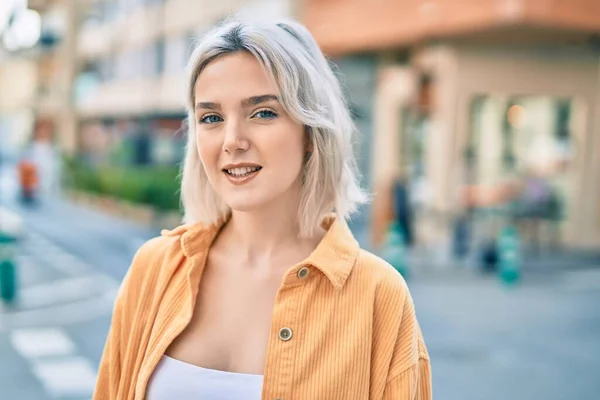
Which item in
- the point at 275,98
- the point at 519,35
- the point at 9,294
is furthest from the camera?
the point at 519,35

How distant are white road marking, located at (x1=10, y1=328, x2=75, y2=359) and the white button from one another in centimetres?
621

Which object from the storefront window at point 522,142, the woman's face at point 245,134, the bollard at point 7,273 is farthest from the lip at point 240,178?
the storefront window at point 522,142

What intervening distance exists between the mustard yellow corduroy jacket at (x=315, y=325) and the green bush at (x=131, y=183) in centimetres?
1295

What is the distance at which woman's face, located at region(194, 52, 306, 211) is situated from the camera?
1.83 m

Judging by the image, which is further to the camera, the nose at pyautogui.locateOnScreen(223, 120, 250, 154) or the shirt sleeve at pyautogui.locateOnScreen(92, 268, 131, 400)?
the shirt sleeve at pyautogui.locateOnScreen(92, 268, 131, 400)

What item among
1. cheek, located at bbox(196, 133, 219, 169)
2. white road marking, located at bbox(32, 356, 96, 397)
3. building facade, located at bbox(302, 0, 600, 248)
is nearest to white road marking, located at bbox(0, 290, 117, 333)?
white road marking, located at bbox(32, 356, 96, 397)

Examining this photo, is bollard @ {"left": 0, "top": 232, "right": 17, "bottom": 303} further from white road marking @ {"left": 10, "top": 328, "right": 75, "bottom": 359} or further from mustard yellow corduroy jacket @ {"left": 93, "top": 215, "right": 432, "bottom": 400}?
mustard yellow corduroy jacket @ {"left": 93, "top": 215, "right": 432, "bottom": 400}

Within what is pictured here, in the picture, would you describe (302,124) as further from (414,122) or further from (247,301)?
(414,122)

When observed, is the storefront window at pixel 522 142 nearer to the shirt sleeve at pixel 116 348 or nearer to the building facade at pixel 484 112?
the building facade at pixel 484 112

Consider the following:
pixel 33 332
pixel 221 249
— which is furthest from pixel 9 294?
pixel 221 249

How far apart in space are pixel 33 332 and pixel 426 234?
990 cm

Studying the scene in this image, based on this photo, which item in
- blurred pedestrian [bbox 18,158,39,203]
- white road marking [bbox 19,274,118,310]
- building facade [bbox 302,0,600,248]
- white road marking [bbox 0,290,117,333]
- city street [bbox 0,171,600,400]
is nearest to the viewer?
city street [bbox 0,171,600,400]

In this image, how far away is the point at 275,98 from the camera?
1831 millimetres

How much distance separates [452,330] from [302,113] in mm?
7233
